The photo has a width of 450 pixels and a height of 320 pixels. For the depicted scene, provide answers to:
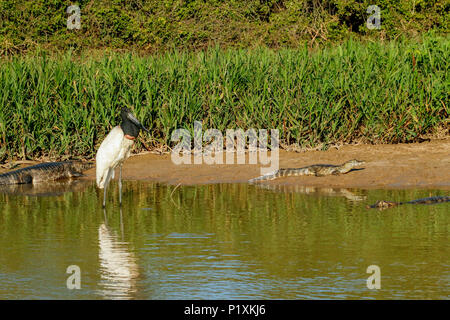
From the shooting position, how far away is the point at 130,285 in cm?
684

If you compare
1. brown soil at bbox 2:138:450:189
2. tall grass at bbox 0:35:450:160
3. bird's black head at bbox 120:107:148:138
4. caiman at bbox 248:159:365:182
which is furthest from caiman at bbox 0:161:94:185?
caiman at bbox 248:159:365:182

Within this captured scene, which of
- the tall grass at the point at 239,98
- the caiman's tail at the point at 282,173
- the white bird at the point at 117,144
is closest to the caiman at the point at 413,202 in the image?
the caiman's tail at the point at 282,173

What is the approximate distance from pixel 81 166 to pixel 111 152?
3.51 m

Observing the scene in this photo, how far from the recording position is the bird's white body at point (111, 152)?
11219mm

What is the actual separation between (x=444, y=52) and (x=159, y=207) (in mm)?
7072

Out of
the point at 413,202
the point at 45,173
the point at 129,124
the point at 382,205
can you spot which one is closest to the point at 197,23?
the point at 45,173

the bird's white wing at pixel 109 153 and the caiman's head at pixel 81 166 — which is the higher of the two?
the bird's white wing at pixel 109 153

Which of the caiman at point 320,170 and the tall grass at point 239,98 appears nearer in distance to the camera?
the caiman at point 320,170

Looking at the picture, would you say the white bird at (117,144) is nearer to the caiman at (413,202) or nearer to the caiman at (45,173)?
the caiman at (45,173)

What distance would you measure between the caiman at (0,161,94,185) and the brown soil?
228mm

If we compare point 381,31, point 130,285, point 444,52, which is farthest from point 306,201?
point 381,31

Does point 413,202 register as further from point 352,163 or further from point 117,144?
point 117,144

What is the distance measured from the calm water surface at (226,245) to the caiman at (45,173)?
1665 millimetres

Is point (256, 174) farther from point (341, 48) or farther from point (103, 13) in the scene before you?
point (103, 13)
